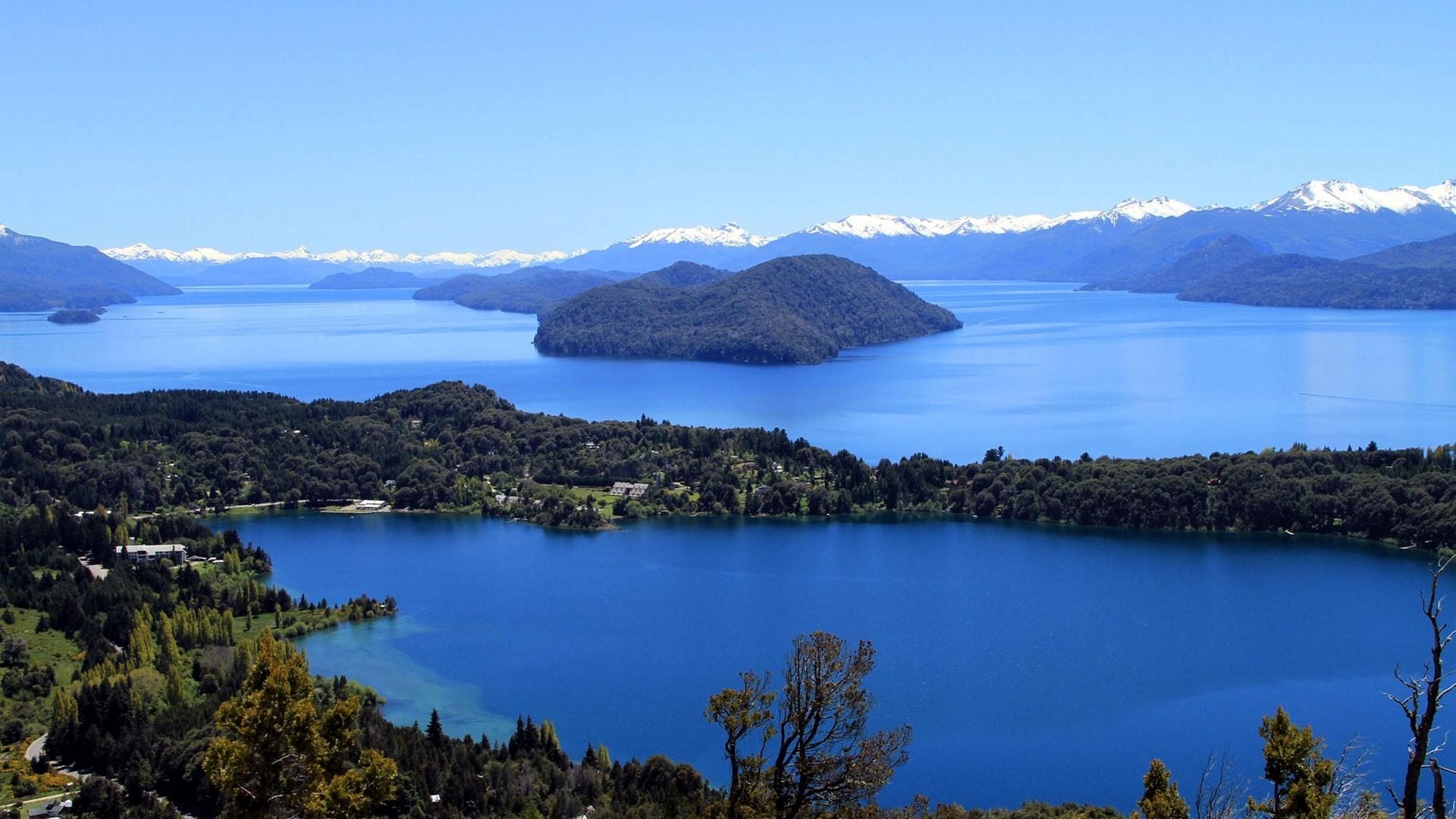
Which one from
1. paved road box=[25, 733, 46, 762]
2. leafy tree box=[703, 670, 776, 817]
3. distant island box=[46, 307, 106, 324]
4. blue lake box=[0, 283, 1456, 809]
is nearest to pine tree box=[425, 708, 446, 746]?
blue lake box=[0, 283, 1456, 809]

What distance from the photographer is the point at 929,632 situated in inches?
1275

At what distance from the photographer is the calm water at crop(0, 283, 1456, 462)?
62.8 metres

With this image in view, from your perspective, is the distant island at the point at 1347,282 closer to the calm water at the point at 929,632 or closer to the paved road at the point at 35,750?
the calm water at the point at 929,632

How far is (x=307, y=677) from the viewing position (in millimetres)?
11211

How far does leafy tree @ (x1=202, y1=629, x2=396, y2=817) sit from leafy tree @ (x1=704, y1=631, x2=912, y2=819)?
3.45 meters

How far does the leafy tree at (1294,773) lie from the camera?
10.8m

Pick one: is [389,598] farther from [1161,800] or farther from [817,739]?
[1161,800]

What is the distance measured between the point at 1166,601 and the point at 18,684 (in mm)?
28697

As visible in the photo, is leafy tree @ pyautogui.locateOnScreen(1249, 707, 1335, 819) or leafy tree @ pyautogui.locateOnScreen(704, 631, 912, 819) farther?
leafy tree @ pyautogui.locateOnScreen(1249, 707, 1335, 819)

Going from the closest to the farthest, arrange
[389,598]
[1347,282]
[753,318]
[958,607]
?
[958,607] → [389,598] → [753,318] → [1347,282]

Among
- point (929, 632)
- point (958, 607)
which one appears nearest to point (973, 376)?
point (958, 607)

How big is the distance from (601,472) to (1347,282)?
138 meters

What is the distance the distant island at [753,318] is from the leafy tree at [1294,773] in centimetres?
9554

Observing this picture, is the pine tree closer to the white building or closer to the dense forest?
the dense forest
